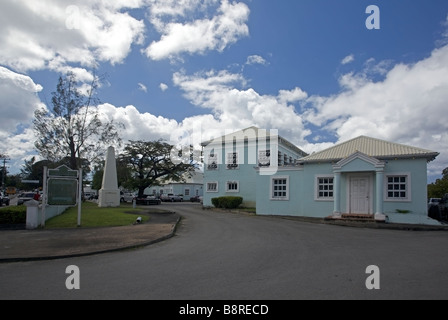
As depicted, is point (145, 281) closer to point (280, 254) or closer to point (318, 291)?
point (318, 291)

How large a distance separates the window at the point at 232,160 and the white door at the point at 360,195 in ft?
48.7

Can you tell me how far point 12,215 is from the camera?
15398 millimetres

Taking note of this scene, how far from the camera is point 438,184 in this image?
4031 cm

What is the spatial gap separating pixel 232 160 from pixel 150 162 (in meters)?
15.1

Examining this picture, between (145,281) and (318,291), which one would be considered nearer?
(318,291)

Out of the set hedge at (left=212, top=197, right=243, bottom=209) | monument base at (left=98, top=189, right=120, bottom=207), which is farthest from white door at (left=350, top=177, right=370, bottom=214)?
monument base at (left=98, top=189, right=120, bottom=207)

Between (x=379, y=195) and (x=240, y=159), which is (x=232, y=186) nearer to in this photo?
(x=240, y=159)

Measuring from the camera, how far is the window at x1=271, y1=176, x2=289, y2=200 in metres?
22.8
